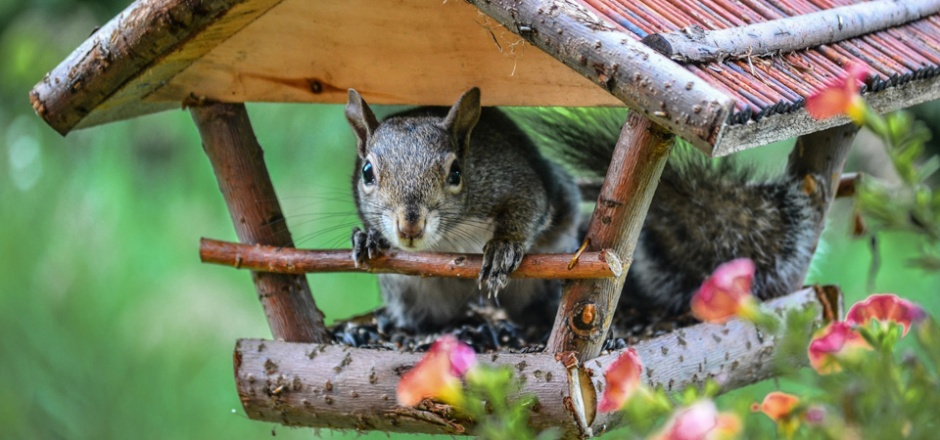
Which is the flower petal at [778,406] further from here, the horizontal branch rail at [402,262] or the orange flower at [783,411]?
the horizontal branch rail at [402,262]

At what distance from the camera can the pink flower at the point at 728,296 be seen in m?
0.69

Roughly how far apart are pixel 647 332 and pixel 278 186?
58.2 inches

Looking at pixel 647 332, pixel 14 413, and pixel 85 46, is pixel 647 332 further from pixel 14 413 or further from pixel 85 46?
pixel 14 413

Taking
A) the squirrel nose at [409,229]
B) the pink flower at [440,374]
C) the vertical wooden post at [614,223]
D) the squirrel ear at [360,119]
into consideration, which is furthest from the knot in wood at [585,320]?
the squirrel ear at [360,119]

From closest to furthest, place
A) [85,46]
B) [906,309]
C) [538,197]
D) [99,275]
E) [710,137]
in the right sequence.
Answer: [906,309]
[710,137]
[85,46]
[538,197]
[99,275]

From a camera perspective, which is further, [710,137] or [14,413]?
[14,413]

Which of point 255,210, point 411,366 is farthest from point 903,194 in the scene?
point 255,210

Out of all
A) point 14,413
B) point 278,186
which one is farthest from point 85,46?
point 14,413

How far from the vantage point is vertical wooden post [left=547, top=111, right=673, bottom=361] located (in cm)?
118

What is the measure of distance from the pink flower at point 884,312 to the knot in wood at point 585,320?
41 cm

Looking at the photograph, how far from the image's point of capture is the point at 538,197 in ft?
5.37

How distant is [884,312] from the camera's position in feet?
2.72

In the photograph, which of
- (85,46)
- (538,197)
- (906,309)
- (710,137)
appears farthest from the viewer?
(538,197)

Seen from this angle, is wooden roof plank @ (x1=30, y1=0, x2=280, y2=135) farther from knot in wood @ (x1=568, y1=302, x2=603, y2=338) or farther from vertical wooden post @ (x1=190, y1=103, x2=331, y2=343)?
knot in wood @ (x1=568, y1=302, x2=603, y2=338)
